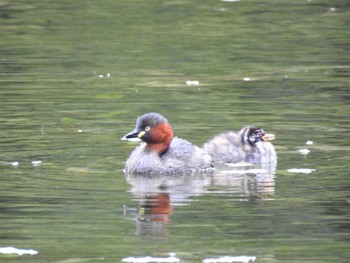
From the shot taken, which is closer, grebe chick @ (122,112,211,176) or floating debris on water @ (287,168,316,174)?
floating debris on water @ (287,168,316,174)

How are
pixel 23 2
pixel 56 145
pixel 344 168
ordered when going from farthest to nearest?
pixel 23 2 → pixel 56 145 → pixel 344 168

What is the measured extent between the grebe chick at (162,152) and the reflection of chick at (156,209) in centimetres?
133

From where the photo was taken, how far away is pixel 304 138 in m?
15.5

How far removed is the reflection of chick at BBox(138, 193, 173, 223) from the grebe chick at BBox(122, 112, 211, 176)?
1.33m

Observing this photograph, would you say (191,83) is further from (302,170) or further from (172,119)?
(302,170)

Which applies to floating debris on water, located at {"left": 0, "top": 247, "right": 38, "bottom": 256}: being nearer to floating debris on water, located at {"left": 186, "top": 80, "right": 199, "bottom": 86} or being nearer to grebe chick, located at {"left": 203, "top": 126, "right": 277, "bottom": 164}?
grebe chick, located at {"left": 203, "top": 126, "right": 277, "bottom": 164}

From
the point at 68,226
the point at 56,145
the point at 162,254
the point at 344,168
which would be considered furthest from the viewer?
the point at 56,145

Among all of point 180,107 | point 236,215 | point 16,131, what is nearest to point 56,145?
point 16,131

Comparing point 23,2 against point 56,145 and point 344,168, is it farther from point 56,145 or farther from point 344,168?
point 344,168

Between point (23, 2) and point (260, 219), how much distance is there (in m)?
17.6

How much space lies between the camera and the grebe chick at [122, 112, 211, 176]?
1428 centimetres

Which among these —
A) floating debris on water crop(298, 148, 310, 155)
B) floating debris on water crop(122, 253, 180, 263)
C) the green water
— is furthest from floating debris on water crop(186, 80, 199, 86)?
floating debris on water crop(122, 253, 180, 263)

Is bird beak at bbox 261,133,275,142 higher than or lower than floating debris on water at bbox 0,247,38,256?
higher

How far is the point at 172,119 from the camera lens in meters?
16.7
